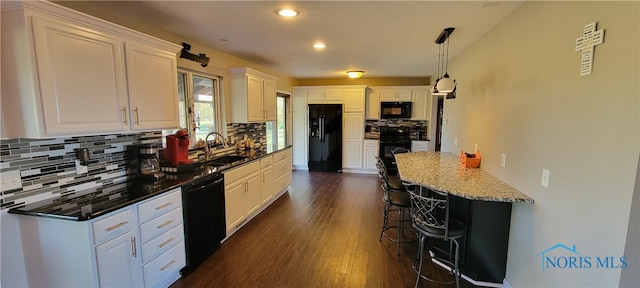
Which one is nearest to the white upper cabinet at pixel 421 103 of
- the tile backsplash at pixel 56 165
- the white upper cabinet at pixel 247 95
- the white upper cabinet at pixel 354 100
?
the white upper cabinet at pixel 354 100

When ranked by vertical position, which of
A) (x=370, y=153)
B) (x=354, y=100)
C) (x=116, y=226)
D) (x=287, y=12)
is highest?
(x=287, y=12)

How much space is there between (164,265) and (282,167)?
2537 mm

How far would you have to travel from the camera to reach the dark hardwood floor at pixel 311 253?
2.38 m

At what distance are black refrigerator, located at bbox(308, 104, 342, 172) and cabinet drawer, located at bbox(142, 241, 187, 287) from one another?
4424 mm

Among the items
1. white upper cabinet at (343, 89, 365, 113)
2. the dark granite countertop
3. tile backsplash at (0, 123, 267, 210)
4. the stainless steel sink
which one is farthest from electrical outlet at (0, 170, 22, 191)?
white upper cabinet at (343, 89, 365, 113)

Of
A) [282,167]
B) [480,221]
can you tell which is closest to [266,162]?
[282,167]

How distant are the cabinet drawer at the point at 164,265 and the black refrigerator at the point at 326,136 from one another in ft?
14.5

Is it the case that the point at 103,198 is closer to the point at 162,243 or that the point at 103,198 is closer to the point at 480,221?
the point at 162,243

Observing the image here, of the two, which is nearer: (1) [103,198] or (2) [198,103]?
(1) [103,198]

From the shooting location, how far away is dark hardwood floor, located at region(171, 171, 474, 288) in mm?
2379

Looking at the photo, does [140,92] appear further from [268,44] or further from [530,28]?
[530,28]

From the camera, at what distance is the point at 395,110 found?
6.24m

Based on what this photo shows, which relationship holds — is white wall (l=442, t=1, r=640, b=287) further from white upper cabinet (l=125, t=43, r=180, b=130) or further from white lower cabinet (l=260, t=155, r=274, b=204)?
white upper cabinet (l=125, t=43, r=180, b=130)

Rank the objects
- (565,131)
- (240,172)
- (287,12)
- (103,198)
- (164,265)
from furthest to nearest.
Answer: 1. (240,172)
2. (287,12)
3. (164,265)
4. (103,198)
5. (565,131)
